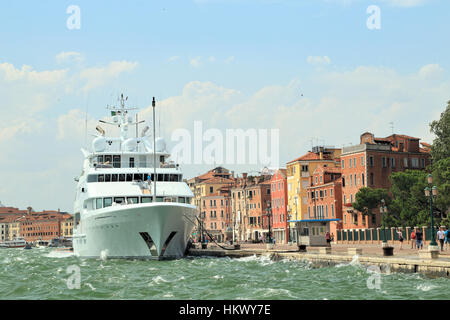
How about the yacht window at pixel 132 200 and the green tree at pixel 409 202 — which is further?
the green tree at pixel 409 202

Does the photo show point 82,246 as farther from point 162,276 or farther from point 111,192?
point 162,276

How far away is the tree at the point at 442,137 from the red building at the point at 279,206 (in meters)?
37.8

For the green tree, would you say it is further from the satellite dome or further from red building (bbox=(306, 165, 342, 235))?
the satellite dome

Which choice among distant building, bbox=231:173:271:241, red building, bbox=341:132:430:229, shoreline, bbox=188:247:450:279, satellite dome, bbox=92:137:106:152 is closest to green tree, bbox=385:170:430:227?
red building, bbox=341:132:430:229

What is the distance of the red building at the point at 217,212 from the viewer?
485 ft

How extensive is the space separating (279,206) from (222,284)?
82516 mm

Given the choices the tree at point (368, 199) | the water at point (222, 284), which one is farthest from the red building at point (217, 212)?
the water at point (222, 284)

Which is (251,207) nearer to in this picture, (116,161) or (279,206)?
(279,206)

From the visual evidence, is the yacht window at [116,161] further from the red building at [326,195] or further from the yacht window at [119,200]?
the red building at [326,195]

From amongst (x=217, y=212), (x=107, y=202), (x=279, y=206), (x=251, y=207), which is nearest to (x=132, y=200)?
(x=107, y=202)

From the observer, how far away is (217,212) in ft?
496

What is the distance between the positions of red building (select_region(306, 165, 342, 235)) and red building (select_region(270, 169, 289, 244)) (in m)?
7.18
